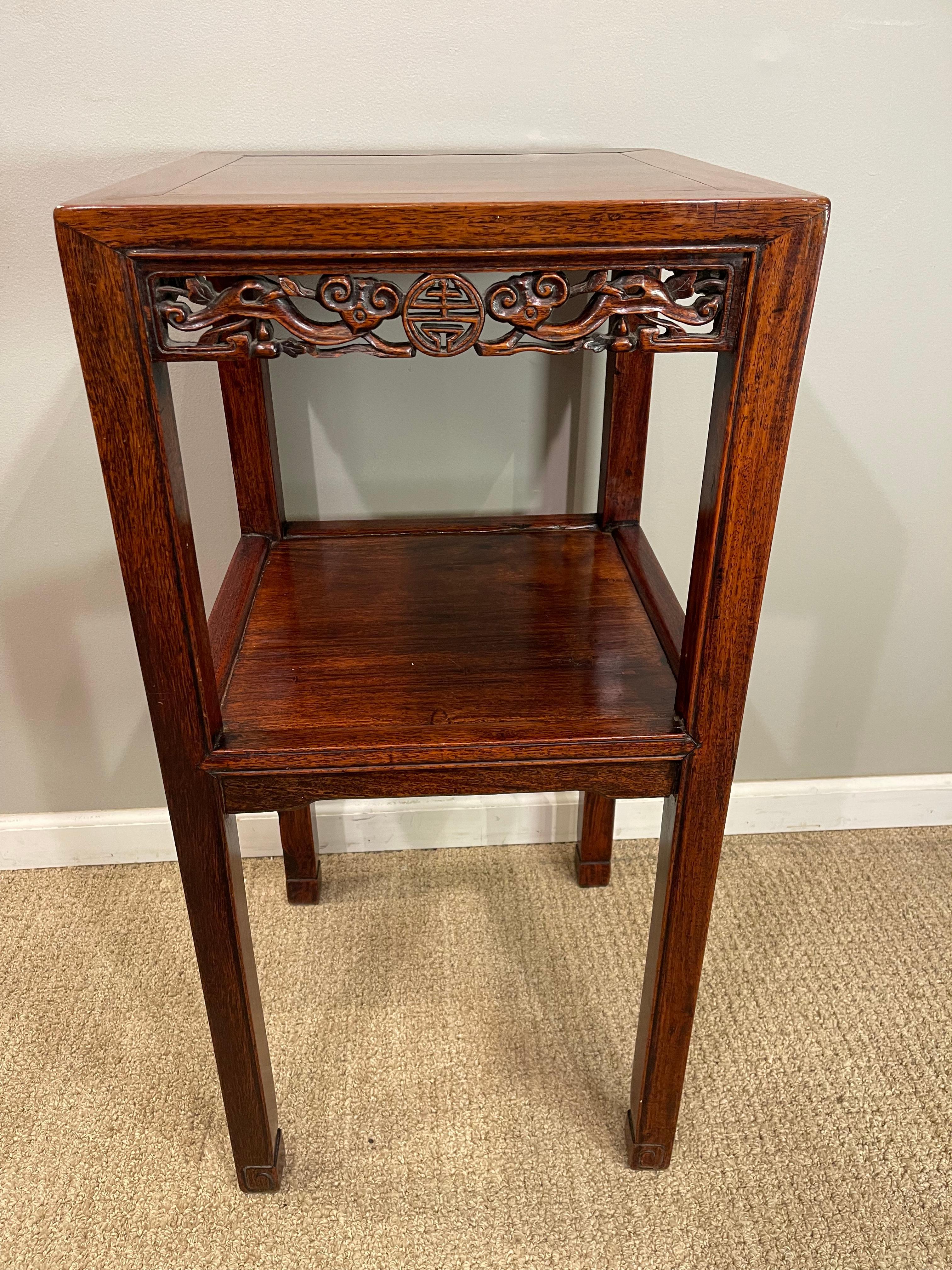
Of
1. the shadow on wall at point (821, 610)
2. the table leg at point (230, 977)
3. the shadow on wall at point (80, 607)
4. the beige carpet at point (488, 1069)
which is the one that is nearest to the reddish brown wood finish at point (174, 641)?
the table leg at point (230, 977)

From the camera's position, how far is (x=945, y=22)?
94cm

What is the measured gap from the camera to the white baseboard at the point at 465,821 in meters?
1.33

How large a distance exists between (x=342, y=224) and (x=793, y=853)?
1.10 m

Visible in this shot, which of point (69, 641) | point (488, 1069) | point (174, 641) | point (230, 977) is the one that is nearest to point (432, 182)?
point (174, 641)

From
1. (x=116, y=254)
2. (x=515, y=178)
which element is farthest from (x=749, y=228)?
(x=116, y=254)

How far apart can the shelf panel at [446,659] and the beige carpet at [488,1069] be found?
50 cm

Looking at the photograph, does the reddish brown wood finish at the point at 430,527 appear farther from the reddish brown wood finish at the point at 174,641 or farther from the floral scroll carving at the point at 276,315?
the floral scroll carving at the point at 276,315

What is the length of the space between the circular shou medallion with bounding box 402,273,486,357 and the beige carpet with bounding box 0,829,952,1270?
2.63 feet

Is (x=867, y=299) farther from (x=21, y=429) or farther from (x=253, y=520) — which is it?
(x=21, y=429)

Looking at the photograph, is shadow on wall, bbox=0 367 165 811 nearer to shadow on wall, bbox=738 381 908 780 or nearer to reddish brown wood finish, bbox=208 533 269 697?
reddish brown wood finish, bbox=208 533 269 697

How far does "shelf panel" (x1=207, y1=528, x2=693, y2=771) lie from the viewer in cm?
75

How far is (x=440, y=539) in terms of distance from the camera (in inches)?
41.2

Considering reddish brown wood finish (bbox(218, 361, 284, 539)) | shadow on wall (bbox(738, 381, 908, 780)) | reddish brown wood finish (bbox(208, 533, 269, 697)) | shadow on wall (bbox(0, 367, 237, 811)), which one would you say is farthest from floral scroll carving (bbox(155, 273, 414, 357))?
shadow on wall (bbox(738, 381, 908, 780))

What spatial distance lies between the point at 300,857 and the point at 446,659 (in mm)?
530
